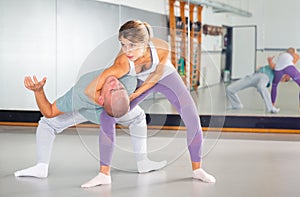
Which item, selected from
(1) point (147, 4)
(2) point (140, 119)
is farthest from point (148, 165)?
(1) point (147, 4)

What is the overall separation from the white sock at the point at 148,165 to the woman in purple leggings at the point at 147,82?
0.33 m

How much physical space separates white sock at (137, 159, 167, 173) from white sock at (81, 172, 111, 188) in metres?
0.39

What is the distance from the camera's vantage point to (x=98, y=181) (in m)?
4.12

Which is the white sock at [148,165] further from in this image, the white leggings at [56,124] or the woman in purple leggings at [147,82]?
the woman in purple leggings at [147,82]

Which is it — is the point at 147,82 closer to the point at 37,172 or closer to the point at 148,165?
the point at 148,165

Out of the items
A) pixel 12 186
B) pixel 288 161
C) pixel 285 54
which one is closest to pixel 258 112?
pixel 285 54

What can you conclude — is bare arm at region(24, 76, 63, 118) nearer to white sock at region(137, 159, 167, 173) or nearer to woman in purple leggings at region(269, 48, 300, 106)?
white sock at region(137, 159, 167, 173)

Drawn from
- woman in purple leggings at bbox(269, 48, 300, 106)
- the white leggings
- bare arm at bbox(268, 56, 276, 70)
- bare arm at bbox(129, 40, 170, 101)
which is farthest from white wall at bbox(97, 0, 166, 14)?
the white leggings

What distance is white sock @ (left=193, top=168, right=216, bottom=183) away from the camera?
4.21 m

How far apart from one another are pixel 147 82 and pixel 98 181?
0.75 m

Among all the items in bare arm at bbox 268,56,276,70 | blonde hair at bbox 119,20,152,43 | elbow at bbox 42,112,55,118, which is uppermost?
blonde hair at bbox 119,20,152,43

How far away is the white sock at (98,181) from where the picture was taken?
408 cm

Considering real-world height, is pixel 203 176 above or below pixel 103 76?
below

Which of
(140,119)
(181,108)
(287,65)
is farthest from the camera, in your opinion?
(287,65)
